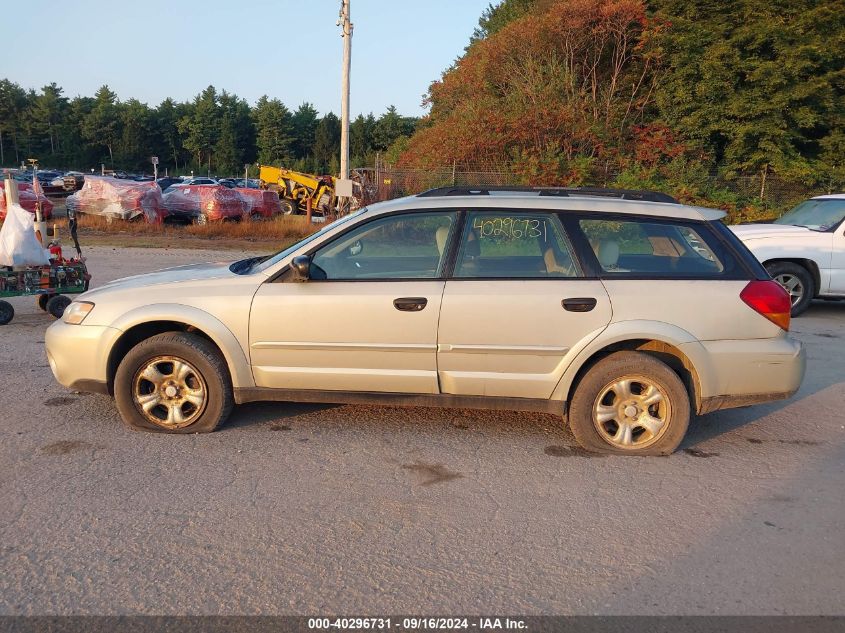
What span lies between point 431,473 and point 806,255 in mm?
7560

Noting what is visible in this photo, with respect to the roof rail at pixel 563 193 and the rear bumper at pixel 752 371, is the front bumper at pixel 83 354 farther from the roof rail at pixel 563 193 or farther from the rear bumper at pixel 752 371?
the rear bumper at pixel 752 371

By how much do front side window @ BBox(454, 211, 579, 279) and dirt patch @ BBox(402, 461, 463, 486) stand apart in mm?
1265

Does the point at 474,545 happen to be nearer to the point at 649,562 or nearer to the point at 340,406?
the point at 649,562

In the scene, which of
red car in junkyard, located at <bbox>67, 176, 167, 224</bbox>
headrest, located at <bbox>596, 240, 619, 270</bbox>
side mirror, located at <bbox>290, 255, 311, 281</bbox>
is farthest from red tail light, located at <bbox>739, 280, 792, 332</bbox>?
red car in junkyard, located at <bbox>67, 176, 167, 224</bbox>

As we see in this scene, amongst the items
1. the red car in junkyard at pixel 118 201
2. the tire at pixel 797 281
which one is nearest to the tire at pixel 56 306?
the tire at pixel 797 281

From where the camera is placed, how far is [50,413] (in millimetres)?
5152

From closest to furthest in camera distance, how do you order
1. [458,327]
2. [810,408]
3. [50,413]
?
1. [458,327]
2. [50,413]
3. [810,408]

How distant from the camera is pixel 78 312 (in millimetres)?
4840

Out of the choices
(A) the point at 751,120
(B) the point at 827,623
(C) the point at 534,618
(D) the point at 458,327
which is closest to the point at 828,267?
(D) the point at 458,327

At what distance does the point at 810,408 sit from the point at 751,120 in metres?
20.0

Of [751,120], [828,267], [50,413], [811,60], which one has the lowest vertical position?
[50,413]

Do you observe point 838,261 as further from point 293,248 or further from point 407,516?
point 407,516

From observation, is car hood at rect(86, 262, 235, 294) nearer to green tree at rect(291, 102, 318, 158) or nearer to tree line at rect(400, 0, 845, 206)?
tree line at rect(400, 0, 845, 206)

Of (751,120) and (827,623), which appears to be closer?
(827,623)
